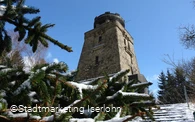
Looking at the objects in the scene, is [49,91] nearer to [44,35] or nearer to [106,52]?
[44,35]

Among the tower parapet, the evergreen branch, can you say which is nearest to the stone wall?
the tower parapet

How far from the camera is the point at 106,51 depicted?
61.2 feet

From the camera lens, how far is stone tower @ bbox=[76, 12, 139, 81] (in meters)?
17.3

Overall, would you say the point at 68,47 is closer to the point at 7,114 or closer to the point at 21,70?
the point at 21,70

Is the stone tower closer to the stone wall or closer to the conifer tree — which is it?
the stone wall

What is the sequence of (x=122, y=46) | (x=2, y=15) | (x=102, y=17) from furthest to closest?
(x=102, y=17), (x=122, y=46), (x=2, y=15)

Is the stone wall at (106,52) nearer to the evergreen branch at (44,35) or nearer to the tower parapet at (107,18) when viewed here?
the tower parapet at (107,18)

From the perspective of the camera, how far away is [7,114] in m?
0.82

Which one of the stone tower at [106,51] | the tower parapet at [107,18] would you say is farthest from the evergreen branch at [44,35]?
the tower parapet at [107,18]

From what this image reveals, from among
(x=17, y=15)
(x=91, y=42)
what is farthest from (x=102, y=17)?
(x=17, y=15)

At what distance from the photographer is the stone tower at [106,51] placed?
17.3 metres

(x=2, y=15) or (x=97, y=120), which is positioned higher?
(x=2, y=15)

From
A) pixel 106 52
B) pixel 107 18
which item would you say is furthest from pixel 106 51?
pixel 107 18

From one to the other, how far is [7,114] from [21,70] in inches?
16.0
